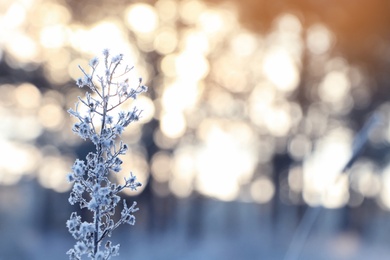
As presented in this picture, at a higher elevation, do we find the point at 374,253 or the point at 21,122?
the point at 21,122

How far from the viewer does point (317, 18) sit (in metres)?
18.6

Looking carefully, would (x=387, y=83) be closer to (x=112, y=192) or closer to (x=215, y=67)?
(x=215, y=67)

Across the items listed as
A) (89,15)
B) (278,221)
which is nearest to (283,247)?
(278,221)

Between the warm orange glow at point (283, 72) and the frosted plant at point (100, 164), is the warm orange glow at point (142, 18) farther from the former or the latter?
the frosted plant at point (100, 164)

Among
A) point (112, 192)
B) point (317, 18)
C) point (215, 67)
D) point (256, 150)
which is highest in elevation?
point (317, 18)

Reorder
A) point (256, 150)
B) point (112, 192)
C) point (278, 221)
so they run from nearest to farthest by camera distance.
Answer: point (112, 192)
point (256, 150)
point (278, 221)

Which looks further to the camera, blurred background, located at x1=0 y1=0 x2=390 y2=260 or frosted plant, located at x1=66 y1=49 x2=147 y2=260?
blurred background, located at x1=0 y1=0 x2=390 y2=260

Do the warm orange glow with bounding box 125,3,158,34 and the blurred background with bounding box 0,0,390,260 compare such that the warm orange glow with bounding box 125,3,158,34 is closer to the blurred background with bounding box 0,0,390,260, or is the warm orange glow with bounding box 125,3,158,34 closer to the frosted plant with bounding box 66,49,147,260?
the blurred background with bounding box 0,0,390,260

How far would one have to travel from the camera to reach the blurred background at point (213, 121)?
1695 centimetres

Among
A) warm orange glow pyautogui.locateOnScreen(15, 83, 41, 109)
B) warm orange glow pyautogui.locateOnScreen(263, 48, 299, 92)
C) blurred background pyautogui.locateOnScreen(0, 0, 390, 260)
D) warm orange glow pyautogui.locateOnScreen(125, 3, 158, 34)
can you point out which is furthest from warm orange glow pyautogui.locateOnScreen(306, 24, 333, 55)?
warm orange glow pyautogui.locateOnScreen(15, 83, 41, 109)

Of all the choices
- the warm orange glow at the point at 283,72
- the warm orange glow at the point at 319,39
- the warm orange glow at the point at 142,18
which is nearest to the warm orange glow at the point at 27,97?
the warm orange glow at the point at 142,18

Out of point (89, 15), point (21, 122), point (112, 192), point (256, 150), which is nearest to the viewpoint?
point (112, 192)

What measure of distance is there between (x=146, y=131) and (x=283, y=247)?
4.46 metres

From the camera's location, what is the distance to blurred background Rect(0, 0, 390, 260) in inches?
667
